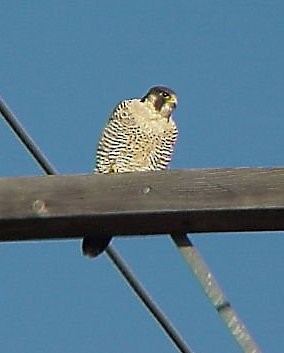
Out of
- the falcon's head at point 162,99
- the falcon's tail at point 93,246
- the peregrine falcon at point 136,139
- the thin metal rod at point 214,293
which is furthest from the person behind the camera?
the falcon's head at point 162,99

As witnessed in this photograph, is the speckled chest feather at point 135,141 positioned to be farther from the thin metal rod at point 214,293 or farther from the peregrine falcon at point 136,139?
the thin metal rod at point 214,293

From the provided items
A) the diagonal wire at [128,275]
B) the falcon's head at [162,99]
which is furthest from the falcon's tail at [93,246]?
the falcon's head at [162,99]

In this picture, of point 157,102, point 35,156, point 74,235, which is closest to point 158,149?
point 157,102

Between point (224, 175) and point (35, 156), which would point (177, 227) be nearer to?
point (224, 175)

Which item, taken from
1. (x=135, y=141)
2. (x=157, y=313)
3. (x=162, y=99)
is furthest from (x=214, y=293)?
(x=162, y=99)

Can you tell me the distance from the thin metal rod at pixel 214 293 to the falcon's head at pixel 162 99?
4.21 m

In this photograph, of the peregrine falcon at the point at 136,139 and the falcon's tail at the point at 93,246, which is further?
the peregrine falcon at the point at 136,139

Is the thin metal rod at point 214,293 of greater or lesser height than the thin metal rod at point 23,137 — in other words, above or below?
below

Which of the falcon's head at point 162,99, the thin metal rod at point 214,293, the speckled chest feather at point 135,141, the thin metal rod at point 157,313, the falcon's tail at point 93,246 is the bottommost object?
the thin metal rod at point 214,293

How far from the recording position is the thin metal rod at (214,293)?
9.58ft

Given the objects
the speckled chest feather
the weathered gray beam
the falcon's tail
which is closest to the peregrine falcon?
the speckled chest feather

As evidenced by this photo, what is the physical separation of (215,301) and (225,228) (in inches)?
9.1

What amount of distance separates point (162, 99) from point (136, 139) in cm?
69

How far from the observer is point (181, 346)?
364 cm
